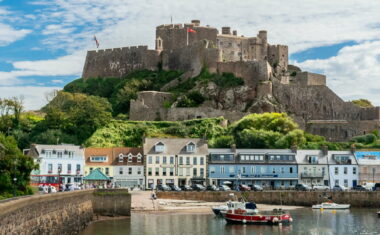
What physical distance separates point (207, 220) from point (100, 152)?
20.7m

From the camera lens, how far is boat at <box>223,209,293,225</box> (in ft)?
146

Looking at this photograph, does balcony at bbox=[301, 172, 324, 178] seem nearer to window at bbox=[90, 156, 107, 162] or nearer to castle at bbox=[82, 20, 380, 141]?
castle at bbox=[82, 20, 380, 141]

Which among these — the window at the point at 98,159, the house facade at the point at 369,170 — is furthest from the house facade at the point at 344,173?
the window at the point at 98,159

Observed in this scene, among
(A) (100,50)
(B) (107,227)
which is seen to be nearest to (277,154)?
(B) (107,227)

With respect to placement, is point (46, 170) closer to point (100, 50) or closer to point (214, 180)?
point (214, 180)

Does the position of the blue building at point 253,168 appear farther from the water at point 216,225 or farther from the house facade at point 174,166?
the water at point 216,225

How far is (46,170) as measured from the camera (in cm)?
5841

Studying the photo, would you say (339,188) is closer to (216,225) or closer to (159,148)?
(159,148)

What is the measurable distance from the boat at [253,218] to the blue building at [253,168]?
16173 millimetres

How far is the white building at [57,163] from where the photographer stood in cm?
5797

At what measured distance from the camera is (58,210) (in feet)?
99.6

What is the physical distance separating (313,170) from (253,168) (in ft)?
20.7

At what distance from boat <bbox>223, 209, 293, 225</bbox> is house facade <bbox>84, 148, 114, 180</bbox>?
19.6 m

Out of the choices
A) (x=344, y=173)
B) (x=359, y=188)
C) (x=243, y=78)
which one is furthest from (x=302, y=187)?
(x=243, y=78)
